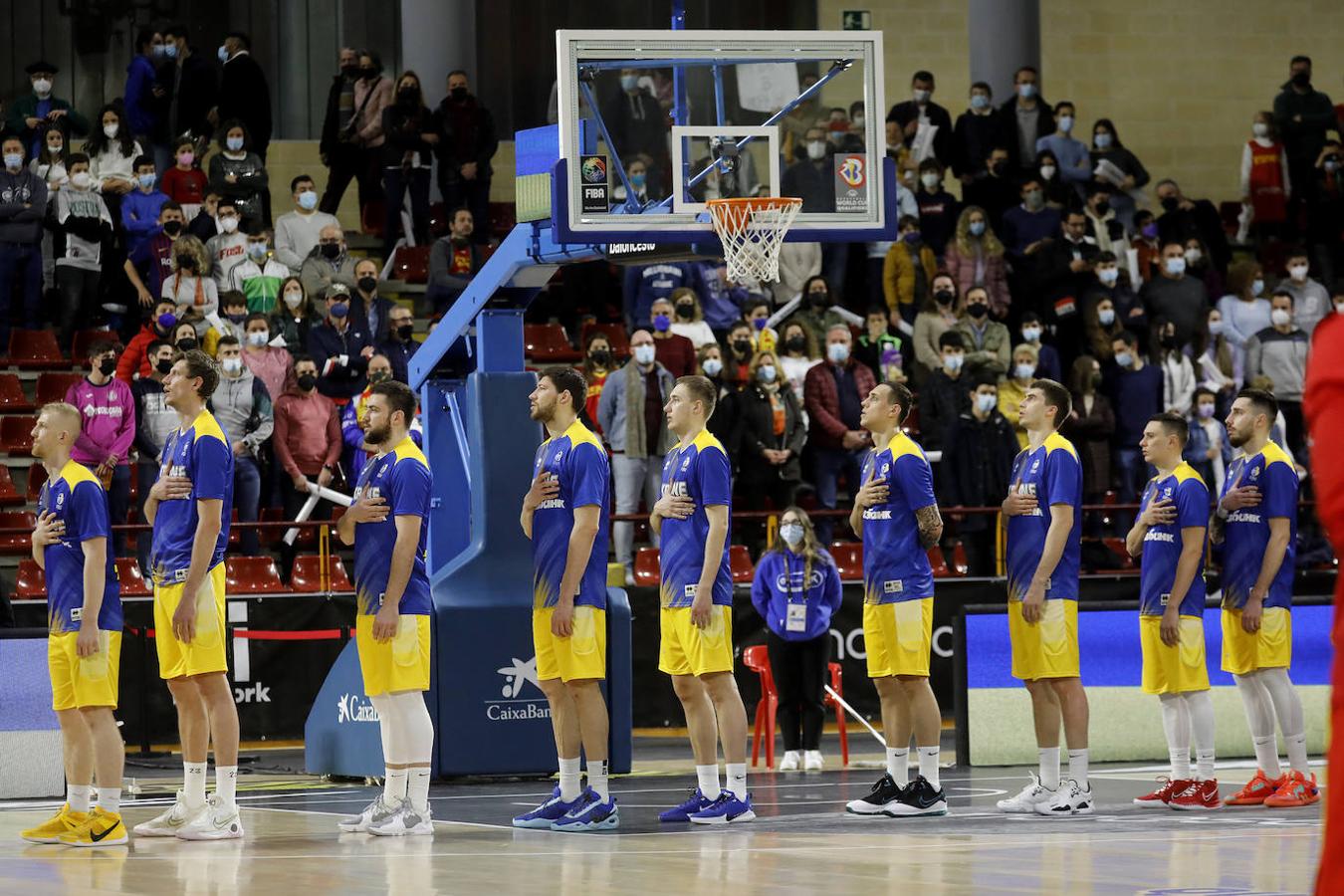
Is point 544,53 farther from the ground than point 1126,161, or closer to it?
farther from the ground

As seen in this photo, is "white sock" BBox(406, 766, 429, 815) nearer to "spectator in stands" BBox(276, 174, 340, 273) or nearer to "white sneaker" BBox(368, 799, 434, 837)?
"white sneaker" BBox(368, 799, 434, 837)

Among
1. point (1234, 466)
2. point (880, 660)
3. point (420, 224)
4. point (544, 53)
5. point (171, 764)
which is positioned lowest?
point (171, 764)

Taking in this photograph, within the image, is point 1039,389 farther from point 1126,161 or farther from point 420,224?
point 1126,161

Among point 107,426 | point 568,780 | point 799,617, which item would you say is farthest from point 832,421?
point 568,780

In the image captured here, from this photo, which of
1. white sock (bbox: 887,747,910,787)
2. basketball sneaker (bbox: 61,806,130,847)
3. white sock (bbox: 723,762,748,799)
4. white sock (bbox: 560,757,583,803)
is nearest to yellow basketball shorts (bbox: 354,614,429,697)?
white sock (bbox: 560,757,583,803)

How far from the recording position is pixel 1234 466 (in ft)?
38.3

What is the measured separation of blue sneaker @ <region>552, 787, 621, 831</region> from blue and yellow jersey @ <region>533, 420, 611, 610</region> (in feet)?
3.27

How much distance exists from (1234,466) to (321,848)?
561cm

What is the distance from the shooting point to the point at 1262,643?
11406 millimetres

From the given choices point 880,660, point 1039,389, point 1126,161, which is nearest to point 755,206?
point 1039,389

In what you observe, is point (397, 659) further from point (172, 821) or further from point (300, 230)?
point (300, 230)

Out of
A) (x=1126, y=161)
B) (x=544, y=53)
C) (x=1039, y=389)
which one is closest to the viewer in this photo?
(x=1039, y=389)

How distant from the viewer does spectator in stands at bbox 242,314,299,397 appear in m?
18.0

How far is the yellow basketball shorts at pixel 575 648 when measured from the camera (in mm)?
10391
